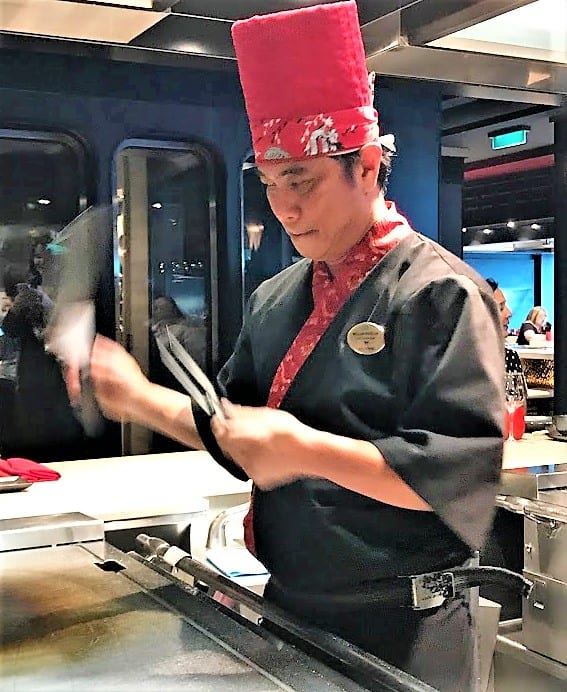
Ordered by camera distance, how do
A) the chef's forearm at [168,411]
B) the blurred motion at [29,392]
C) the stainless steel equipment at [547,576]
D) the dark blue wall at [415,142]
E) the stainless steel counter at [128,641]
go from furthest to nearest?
the blurred motion at [29,392] → the stainless steel equipment at [547,576] → the dark blue wall at [415,142] → the chef's forearm at [168,411] → the stainless steel counter at [128,641]

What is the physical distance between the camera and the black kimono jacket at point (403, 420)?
604mm

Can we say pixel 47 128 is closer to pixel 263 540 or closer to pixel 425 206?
pixel 425 206

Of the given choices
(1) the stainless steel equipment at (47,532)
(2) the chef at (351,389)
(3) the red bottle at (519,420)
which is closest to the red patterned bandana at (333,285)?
(2) the chef at (351,389)

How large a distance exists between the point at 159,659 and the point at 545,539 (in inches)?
29.5

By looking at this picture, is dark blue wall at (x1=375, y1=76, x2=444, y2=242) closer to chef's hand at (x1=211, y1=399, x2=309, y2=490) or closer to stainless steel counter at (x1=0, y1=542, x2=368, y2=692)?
chef's hand at (x1=211, y1=399, x2=309, y2=490)

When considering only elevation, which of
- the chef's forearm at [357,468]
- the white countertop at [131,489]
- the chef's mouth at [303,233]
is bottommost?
the white countertop at [131,489]

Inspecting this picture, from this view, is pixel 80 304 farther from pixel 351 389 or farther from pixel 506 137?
pixel 506 137

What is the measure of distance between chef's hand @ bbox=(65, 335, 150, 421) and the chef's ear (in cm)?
24

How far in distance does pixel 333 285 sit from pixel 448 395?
0.14 meters

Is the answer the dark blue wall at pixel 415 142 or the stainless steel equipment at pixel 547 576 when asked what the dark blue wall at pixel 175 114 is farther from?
the stainless steel equipment at pixel 547 576

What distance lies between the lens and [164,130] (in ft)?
3.91

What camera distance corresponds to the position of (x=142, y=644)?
57 centimetres

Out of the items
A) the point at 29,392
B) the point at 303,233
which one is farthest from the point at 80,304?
the point at 29,392

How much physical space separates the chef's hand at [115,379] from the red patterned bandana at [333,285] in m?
0.12
